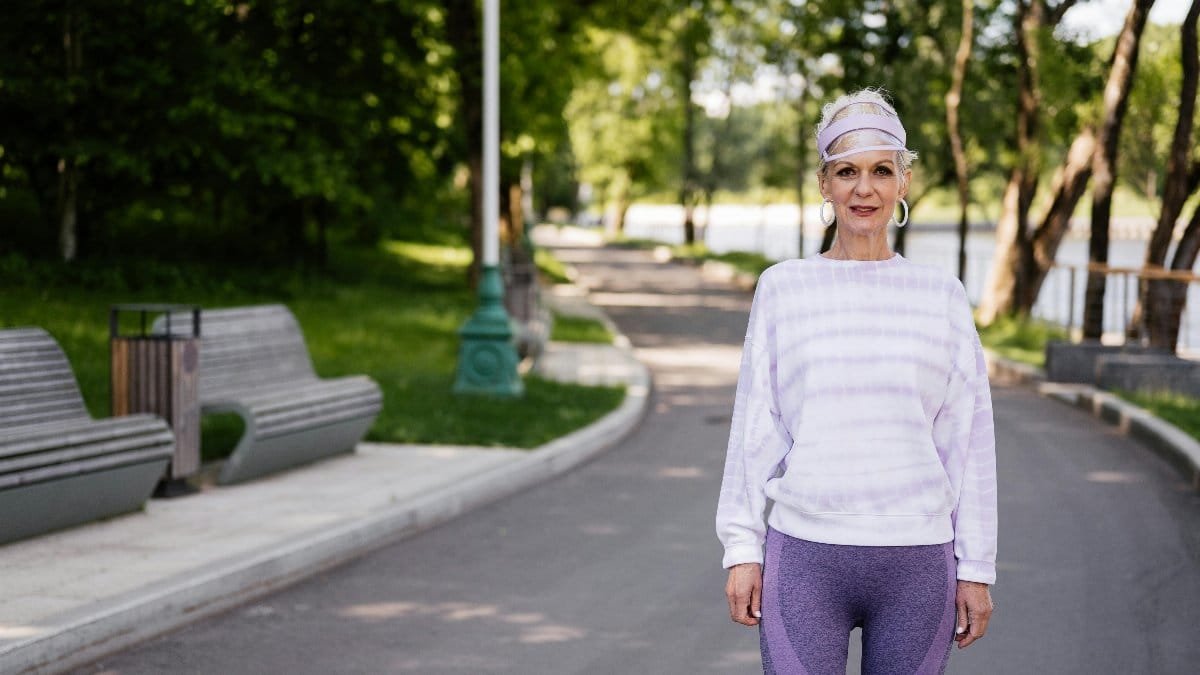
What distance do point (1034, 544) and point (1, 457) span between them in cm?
536

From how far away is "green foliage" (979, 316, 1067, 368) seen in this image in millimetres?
20406

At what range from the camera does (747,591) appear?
3.17 metres

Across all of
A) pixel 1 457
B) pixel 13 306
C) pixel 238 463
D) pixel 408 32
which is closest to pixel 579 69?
pixel 408 32

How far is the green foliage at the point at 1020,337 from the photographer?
20.4 m

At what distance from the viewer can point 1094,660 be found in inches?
243

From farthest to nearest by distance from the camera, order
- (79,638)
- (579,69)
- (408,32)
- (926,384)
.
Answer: (579,69) → (408,32) → (79,638) → (926,384)

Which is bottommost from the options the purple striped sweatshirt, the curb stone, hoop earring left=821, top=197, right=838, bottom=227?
the curb stone

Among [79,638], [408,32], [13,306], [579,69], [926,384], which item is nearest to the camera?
[926,384]

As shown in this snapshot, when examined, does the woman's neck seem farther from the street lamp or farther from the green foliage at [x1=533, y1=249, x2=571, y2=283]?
the green foliage at [x1=533, y1=249, x2=571, y2=283]

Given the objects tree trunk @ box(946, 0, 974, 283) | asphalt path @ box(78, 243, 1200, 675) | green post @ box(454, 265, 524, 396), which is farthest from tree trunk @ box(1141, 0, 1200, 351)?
green post @ box(454, 265, 524, 396)

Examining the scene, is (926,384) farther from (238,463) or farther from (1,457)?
(238,463)

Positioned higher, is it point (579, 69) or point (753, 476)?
point (579, 69)

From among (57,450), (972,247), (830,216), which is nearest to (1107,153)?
(57,450)

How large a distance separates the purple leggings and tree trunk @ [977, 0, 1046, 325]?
69.8ft
